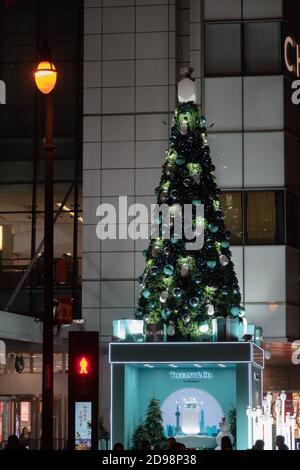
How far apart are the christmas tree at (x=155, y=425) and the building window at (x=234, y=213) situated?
749cm

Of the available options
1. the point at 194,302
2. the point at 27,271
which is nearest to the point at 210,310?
the point at 194,302

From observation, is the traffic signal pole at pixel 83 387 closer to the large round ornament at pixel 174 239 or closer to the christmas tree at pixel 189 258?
the christmas tree at pixel 189 258

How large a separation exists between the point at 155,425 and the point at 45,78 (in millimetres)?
12320

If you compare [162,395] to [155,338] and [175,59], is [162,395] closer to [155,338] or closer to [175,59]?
[155,338]

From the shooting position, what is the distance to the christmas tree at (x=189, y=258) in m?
30.9

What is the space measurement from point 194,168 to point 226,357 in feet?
16.6

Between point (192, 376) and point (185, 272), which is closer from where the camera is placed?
point (185, 272)

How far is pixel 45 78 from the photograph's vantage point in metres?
22.0

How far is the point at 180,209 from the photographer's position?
3144cm

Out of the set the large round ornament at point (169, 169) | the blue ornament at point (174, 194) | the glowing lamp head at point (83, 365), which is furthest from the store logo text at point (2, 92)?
the glowing lamp head at point (83, 365)

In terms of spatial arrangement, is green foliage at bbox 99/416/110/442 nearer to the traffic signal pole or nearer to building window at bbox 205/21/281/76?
the traffic signal pole

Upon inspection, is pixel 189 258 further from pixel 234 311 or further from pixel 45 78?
pixel 45 78

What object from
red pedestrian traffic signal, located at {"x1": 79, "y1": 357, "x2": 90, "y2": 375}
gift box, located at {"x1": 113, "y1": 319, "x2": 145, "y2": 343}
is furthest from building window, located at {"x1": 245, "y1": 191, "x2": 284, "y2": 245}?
red pedestrian traffic signal, located at {"x1": 79, "y1": 357, "x2": 90, "y2": 375}

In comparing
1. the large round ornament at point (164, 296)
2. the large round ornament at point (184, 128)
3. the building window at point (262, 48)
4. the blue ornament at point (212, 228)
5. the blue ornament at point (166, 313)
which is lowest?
the blue ornament at point (166, 313)
